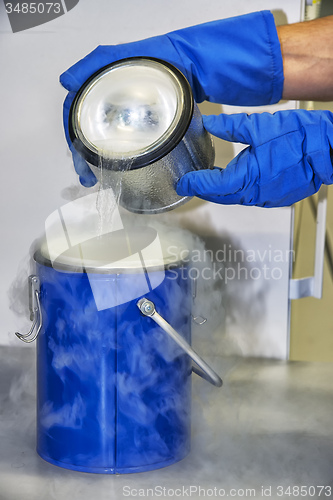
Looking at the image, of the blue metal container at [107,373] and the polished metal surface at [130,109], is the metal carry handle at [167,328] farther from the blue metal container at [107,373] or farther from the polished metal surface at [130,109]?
the polished metal surface at [130,109]

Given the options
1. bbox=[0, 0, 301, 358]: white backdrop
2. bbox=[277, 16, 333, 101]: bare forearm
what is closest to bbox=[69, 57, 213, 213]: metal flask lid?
bbox=[277, 16, 333, 101]: bare forearm

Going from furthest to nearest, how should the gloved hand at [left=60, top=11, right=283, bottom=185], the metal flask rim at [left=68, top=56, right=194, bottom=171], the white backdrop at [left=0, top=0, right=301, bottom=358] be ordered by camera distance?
1. the white backdrop at [left=0, top=0, right=301, bottom=358]
2. the gloved hand at [left=60, top=11, right=283, bottom=185]
3. the metal flask rim at [left=68, top=56, right=194, bottom=171]

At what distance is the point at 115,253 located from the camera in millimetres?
1243

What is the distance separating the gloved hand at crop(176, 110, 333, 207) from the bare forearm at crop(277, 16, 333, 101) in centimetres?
35

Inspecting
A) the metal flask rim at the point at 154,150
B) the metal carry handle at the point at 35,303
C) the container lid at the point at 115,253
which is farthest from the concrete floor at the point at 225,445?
the metal flask rim at the point at 154,150

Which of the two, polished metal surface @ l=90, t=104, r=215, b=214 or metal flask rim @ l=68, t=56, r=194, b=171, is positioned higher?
metal flask rim @ l=68, t=56, r=194, b=171

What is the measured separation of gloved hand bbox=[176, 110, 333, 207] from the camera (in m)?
1.16

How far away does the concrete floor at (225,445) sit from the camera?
1214 millimetres

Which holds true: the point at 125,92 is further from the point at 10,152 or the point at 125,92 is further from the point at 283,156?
the point at 10,152

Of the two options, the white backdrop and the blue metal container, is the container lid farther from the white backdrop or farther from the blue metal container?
the white backdrop

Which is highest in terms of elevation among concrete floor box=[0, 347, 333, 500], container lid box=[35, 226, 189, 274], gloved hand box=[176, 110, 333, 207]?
gloved hand box=[176, 110, 333, 207]

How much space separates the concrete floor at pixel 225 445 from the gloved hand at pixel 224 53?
0.75m

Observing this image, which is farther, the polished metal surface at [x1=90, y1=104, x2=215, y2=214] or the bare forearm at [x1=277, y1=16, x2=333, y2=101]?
the bare forearm at [x1=277, y1=16, x2=333, y2=101]

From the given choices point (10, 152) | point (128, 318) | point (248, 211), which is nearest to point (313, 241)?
point (248, 211)
